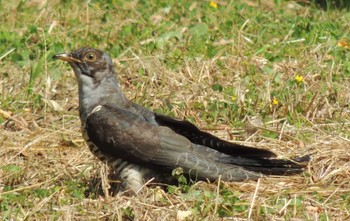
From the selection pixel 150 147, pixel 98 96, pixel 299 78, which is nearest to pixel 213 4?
pixel 299 78

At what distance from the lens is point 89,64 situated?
7.31 meters

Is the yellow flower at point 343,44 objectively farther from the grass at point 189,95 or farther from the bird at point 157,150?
the bird at point 157,150

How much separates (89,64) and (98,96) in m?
0.27

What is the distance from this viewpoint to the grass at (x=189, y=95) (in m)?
6.50

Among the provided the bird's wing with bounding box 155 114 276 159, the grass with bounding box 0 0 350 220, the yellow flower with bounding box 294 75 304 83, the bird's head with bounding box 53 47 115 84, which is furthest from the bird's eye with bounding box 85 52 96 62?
the yellow flower with bounding box 294 75 304 83

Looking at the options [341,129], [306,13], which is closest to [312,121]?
[341,129]

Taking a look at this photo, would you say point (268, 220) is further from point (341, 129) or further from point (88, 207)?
point (341, 129)

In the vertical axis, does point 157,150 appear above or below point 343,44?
above

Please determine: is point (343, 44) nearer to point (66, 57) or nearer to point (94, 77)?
point (94, 77)

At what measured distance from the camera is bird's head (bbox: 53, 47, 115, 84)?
729 centimetres

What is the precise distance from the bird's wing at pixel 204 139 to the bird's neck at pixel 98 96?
351mm

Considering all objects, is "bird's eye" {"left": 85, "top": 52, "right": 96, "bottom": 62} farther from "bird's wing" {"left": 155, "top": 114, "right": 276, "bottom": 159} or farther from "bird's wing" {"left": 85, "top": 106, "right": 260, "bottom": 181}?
"bird's wing" {"left": 155, "top": 114, "right": 276, "bottom": 159}

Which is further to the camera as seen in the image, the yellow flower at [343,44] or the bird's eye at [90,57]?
the yellow flower at [343,44]

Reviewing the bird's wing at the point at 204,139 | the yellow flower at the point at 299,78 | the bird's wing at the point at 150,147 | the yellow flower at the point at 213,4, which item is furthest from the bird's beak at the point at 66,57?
the yellow flower at the point at 213,4
